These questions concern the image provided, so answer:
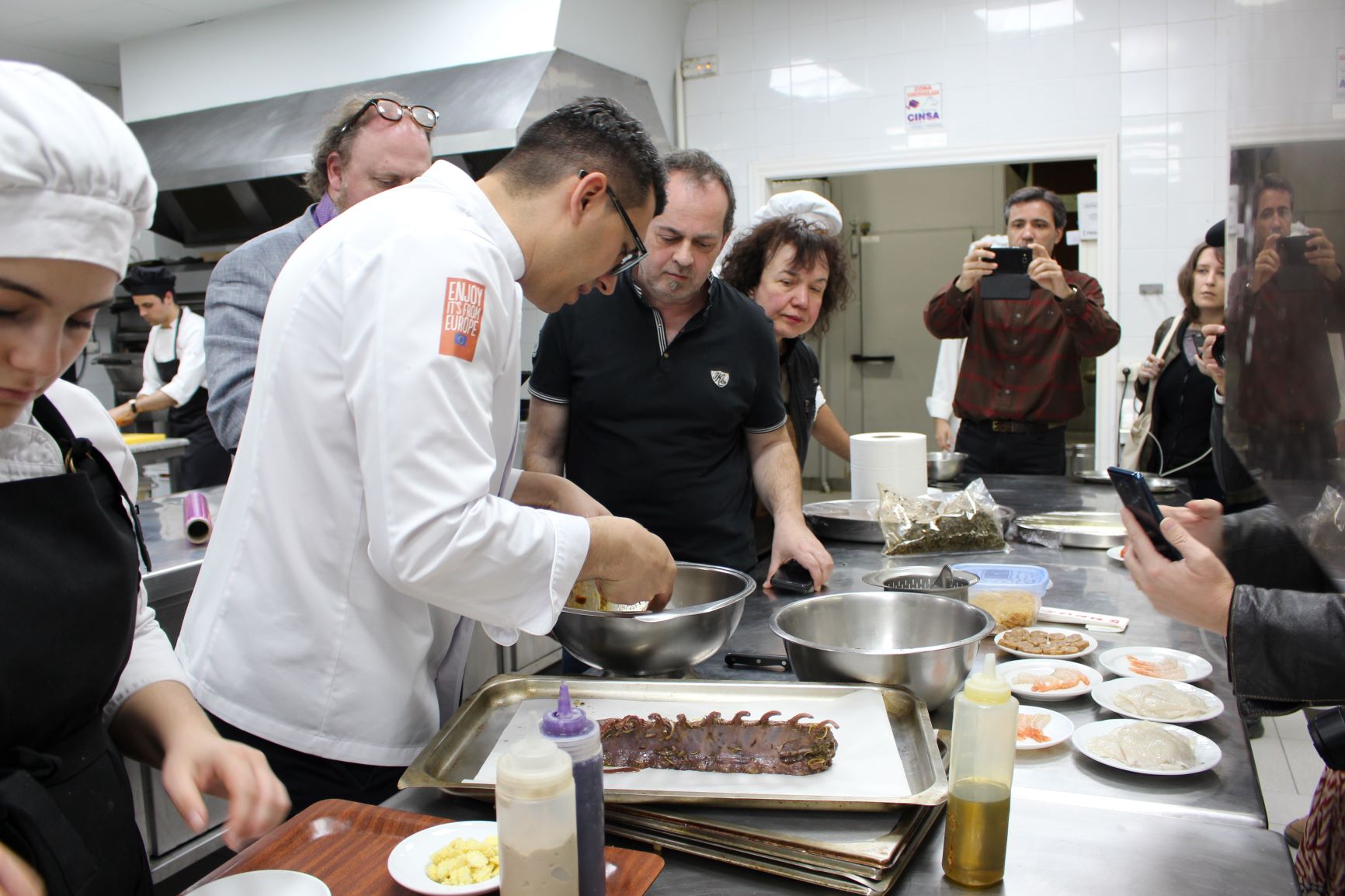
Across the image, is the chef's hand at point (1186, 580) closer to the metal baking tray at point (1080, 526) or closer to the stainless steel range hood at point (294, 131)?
the metal baking tray at point (1080, 526)

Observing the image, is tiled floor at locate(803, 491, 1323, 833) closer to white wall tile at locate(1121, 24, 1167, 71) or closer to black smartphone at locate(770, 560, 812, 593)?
black smartphone at locate(770, 560, 812, 593)

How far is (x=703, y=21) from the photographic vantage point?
19.7ft

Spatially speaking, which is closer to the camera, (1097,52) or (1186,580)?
(1186,580)

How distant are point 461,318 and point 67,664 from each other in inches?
21.5

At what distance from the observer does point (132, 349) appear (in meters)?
6.73

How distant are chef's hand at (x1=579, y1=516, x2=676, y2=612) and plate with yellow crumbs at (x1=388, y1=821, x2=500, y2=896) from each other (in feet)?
1.28

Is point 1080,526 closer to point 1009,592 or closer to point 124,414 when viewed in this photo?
point 1009,592

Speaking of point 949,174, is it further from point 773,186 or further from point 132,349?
point 132,349

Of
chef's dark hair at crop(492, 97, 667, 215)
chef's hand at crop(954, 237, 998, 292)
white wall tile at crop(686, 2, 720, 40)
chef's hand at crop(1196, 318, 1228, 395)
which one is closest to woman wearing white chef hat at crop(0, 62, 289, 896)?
chef's dark hair at crop(492, 97, 667, 215)

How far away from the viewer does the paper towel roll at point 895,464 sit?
2.74m

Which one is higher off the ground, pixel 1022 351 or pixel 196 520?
pixel 1022 351

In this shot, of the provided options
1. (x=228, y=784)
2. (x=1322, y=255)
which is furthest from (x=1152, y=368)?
(x=228, y=784)

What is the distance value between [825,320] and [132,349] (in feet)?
18.3

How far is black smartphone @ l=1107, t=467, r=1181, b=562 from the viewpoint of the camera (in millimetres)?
1403
